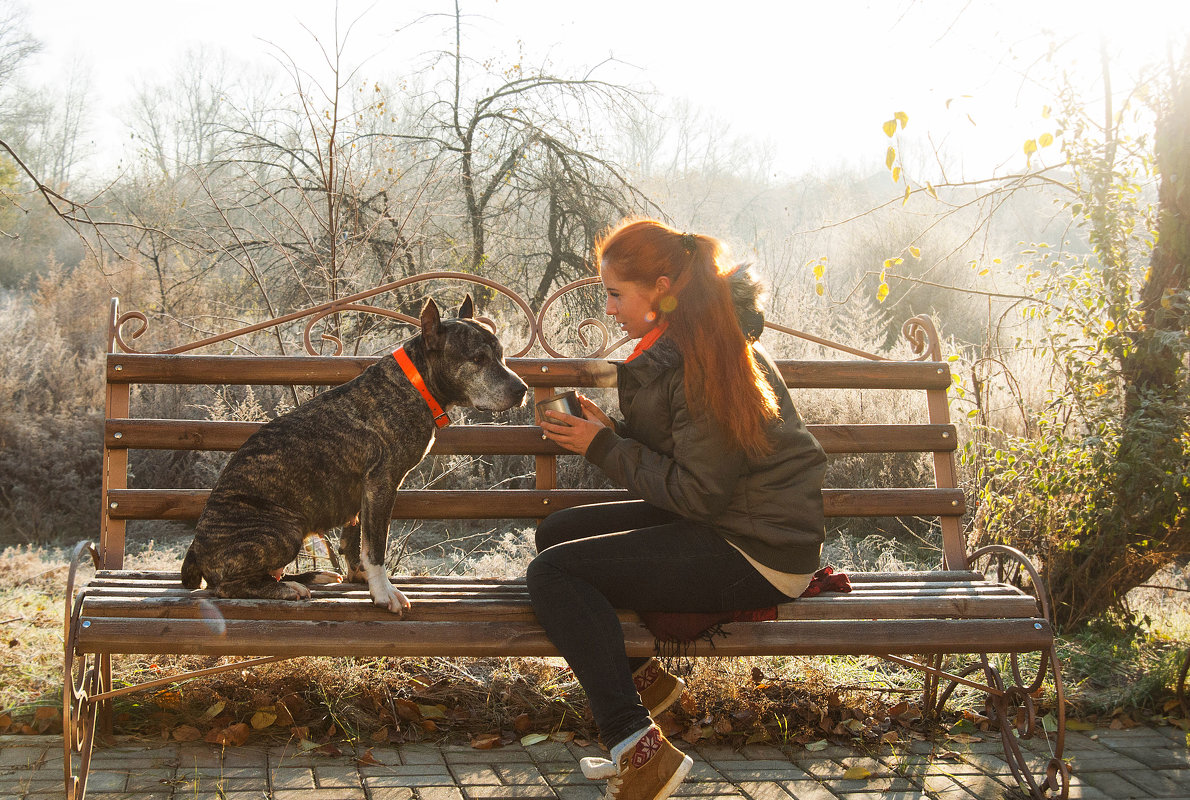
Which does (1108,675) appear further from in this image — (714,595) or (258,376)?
(258,376)

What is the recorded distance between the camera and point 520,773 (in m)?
3.00

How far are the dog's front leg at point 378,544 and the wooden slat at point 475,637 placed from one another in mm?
86

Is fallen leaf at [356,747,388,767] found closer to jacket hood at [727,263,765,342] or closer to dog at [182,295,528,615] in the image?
dog at [182,295,528,615]

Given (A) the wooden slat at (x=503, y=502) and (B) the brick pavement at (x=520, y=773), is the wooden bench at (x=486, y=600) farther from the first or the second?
(B) the brick pavement at (x=520, y=773)

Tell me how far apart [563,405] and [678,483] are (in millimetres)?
513

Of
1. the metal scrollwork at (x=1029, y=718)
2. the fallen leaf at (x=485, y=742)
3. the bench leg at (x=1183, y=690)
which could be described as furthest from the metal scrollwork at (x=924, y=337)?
the fallen leaf at (x=485, y=742)

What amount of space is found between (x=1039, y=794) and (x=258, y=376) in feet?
10.2

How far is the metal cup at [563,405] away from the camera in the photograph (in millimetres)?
2877

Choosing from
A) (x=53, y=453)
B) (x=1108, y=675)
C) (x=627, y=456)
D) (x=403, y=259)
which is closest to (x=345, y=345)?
(x=403, y=259)

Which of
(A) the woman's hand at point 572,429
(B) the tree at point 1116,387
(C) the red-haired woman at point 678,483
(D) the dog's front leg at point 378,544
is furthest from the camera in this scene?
(B) the tree at point 1116,387

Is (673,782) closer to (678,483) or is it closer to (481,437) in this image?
(678,483)

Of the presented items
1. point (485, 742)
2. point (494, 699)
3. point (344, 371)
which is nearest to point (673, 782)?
point (485, 742)

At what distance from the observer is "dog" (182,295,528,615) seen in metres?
2.78

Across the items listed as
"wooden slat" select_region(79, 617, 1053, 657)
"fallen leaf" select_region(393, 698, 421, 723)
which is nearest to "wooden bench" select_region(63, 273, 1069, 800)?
"wooden slat" select_region(79, 617, 1053, 657)
